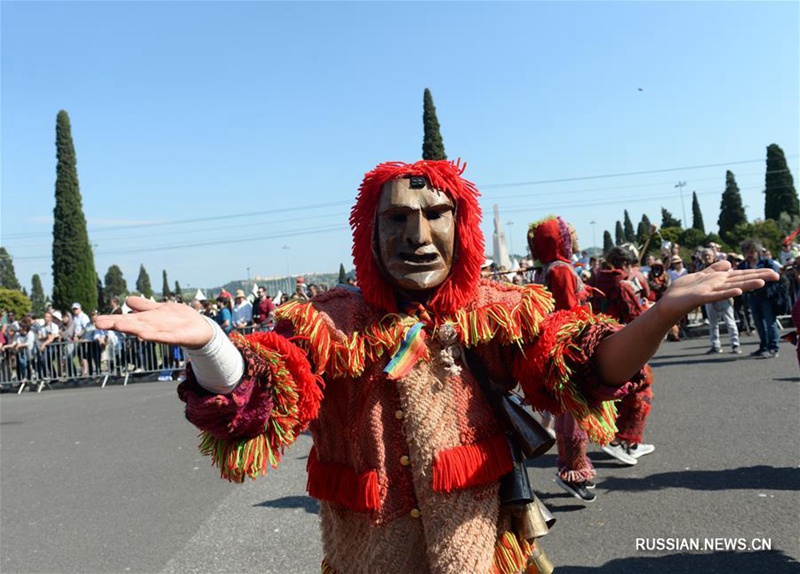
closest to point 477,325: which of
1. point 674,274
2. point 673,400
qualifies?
point 673,400

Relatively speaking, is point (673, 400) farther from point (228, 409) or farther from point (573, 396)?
point (228, 409)

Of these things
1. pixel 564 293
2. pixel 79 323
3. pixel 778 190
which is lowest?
pixel 79 323

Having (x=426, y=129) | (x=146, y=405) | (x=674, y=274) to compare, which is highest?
(x=426, y=129)

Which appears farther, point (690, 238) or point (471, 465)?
point (690, 238)

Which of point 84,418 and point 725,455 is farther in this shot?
point 84,418

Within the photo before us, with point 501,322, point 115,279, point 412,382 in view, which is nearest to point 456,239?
point 501,322

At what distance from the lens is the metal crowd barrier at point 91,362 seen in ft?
49.3

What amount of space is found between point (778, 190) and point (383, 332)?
51294 millimetres

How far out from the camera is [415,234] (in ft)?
7.68

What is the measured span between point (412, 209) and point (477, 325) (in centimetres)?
47

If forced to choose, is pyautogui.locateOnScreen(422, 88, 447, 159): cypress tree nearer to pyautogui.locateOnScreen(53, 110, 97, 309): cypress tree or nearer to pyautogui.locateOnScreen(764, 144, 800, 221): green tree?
pyautogui.locateOnScreen(53, 110, 97, 309): cypress tree

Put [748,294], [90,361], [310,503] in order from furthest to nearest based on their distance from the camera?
[90,361], [748,294], [310,503]

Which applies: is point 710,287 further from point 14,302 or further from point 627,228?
point 627,228

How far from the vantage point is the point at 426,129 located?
104 ft
